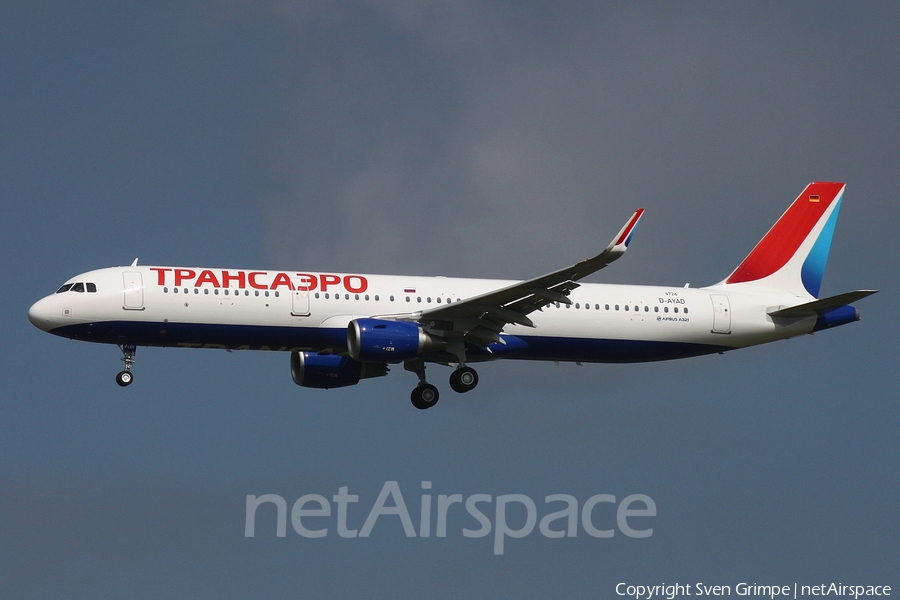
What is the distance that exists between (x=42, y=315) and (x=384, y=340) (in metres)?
10.6

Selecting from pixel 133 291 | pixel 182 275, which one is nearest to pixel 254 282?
pixel 182 275

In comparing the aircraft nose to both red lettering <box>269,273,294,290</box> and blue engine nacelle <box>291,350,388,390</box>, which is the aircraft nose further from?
blue engine nacelle <box>291,350,388,390</box>

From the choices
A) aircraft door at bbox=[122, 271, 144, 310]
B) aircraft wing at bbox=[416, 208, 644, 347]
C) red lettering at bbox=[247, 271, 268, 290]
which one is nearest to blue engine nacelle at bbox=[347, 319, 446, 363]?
aircraft wing at bbox=[416, 208, 644, 347]

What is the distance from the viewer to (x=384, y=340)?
140ft

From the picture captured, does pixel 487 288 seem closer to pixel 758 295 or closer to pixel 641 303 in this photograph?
pixel 641 303

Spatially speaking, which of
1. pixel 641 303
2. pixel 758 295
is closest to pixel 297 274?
pixel 641 303

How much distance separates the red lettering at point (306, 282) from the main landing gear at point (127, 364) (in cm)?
560

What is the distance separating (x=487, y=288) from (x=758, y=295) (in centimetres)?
1020

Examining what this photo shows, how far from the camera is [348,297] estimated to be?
44.6 metres

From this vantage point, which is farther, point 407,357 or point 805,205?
point 805,205

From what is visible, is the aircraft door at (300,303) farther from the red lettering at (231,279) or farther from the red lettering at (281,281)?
the red lettering at (231,279)

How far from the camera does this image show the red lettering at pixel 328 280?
146 ft

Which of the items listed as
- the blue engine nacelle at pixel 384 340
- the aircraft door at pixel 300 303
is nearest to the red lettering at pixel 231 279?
the aircraft door at pixel 300 303

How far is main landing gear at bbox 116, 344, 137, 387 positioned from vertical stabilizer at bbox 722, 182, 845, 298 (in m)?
21.3
